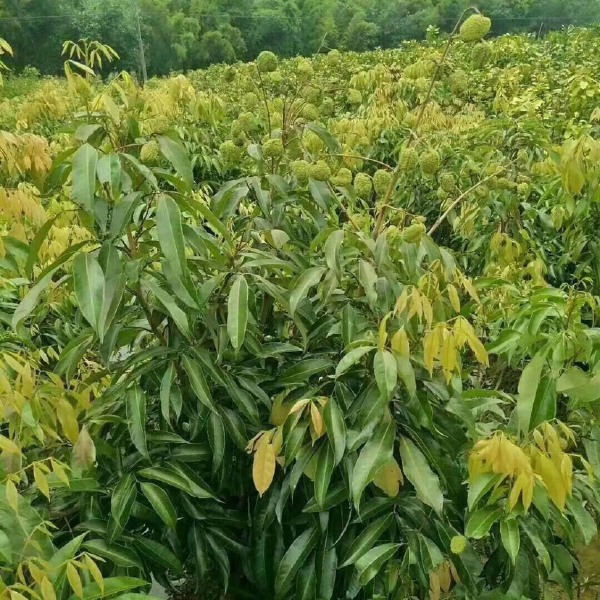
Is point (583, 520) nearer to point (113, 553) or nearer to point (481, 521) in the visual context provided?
point (481, 521)

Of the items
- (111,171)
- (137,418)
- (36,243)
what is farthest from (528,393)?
(36,243)

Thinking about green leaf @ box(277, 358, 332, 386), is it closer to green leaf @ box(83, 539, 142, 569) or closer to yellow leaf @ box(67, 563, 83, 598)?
green leaf @ box(83, 539, 142, 569)

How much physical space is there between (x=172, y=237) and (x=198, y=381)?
27 cm

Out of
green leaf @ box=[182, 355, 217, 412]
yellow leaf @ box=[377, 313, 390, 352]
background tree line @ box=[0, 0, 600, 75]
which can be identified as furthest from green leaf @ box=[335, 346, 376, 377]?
background tree line @ box=[0, 0, 600, 75]

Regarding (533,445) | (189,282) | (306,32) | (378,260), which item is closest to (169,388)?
(189,282)

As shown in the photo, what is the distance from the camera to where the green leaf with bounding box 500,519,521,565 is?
107 centimetres

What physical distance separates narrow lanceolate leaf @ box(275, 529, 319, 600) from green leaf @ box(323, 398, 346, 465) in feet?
0.80

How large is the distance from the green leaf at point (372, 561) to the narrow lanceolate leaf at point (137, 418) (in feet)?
1.40

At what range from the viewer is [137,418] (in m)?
1.26

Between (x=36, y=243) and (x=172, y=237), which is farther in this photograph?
(x=36, y=243)

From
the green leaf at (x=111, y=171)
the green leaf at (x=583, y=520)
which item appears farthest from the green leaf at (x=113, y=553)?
the green leaf at (x=583, y=520)

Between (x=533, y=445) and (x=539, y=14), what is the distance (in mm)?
23242

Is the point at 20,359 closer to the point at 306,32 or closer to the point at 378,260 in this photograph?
the point at 378,260

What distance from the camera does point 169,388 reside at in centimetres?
129
